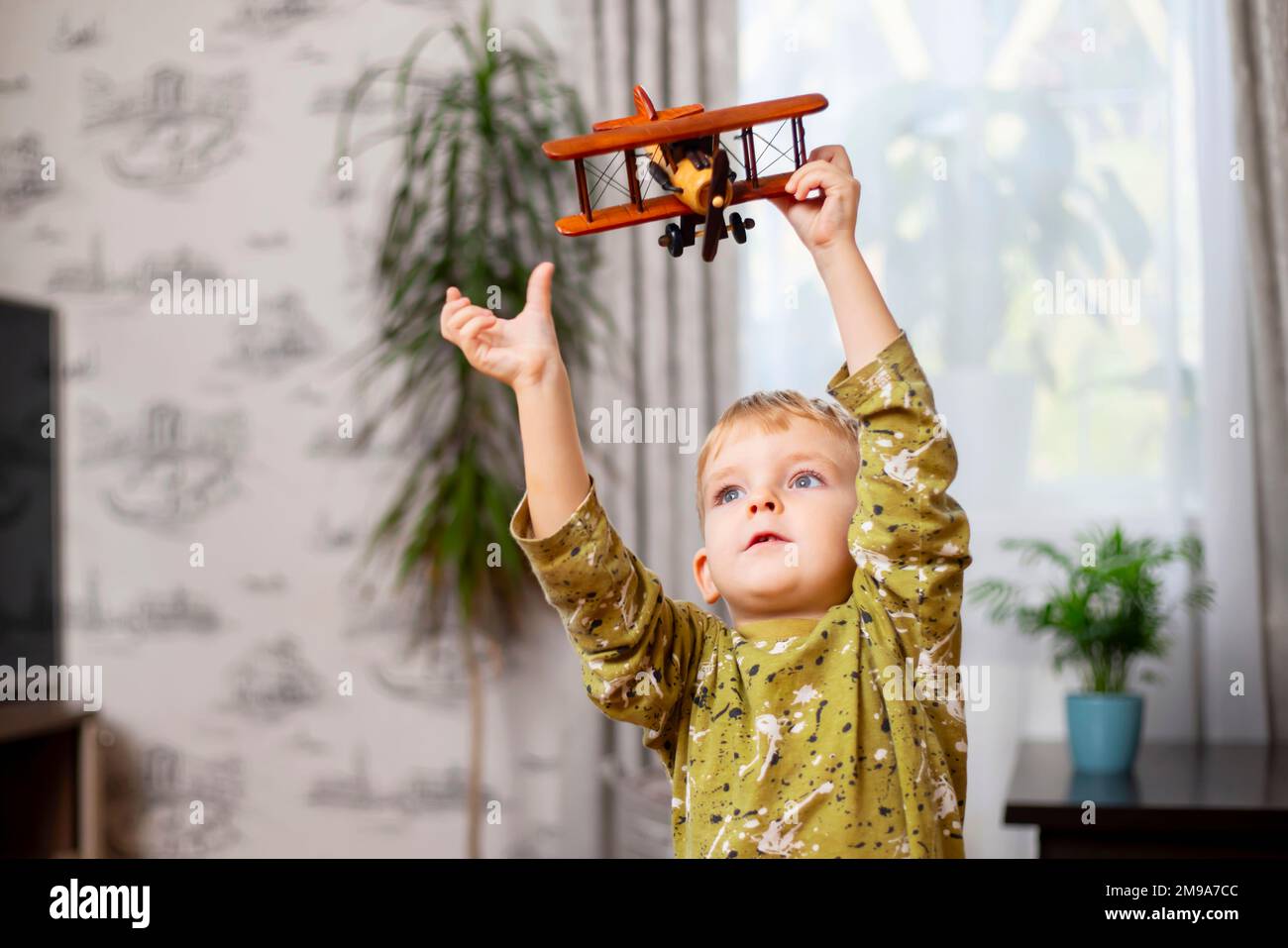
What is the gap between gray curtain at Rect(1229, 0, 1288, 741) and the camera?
212cm

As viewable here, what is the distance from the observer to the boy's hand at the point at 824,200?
0.74m

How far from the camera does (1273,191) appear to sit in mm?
2127

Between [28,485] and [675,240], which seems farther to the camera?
[28,485]

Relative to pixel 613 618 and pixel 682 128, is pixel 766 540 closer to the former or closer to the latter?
pixel 613 618

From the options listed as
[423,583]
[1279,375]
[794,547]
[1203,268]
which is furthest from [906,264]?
[794,547]

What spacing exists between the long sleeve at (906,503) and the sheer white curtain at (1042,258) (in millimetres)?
1547

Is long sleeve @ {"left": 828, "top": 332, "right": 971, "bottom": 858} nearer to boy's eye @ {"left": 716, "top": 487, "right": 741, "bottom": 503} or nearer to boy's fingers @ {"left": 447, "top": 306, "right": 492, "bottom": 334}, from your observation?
boy's eye @ {"left": 716, "top": 487, "right": 741, "bottom": 503}

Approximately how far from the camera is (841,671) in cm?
78

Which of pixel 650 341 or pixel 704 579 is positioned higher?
pixel 650 341

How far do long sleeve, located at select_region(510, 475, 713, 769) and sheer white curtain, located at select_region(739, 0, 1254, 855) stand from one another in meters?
1.55

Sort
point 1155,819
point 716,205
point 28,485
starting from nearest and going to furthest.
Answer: point 716,205 → point 1155,819 → point 28,485

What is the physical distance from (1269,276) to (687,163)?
1.76 metres

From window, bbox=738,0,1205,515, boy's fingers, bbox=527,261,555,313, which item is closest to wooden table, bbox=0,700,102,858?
window, bbox=738,0,1205,515

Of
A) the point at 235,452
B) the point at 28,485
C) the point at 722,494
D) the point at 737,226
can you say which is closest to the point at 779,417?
the point at 722,494
